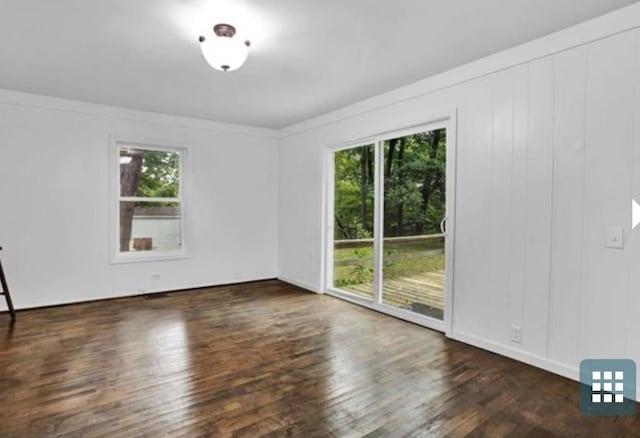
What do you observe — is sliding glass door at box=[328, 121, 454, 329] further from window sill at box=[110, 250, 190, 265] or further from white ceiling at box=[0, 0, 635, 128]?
window sill at box=[110, 250, 190, 265]

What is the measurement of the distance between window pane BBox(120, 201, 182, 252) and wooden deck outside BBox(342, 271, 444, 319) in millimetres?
3059

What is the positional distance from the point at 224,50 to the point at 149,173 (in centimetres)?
321

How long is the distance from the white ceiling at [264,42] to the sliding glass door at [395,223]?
76 centimetres

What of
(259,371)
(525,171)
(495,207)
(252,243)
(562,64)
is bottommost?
(259,371)

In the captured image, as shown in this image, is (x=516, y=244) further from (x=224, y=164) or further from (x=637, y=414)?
(x=224, y=164)

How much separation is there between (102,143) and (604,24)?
5.28 meters

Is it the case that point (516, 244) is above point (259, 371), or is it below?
above

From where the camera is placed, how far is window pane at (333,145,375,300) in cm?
457

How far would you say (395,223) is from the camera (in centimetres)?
416

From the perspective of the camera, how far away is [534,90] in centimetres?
280

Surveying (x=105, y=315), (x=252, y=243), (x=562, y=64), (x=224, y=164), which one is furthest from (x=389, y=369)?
(x=224, y=164)

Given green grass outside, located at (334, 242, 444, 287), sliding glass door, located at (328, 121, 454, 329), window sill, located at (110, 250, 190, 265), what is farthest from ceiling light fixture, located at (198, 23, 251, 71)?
window sill, located at (110, 250, 190, 265)

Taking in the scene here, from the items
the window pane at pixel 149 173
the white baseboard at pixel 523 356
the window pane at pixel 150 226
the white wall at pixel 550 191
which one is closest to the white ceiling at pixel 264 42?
the white wall at pixel 550 191

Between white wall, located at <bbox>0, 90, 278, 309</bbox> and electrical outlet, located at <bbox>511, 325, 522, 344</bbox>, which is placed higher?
white wall, located at <bbox>0, 90, 278, 309</bbox>
